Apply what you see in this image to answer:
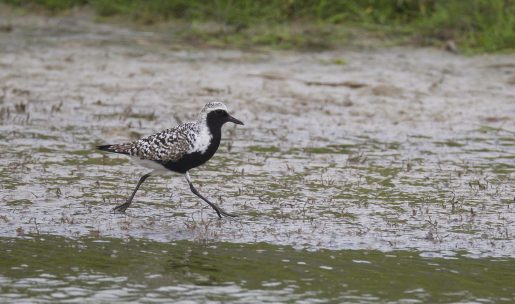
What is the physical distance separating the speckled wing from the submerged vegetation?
6699 millimetres

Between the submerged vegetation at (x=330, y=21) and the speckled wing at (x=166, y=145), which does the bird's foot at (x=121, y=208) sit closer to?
the speckled wing at (x=166, y=145)

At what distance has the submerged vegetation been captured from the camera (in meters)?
15.5

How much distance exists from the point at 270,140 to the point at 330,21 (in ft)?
14.3

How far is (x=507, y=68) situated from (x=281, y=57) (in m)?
2.96

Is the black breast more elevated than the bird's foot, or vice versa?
the black breast

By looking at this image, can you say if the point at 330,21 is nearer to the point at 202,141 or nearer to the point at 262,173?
the point at 262,173

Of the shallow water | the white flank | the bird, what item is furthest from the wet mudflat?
the white flank

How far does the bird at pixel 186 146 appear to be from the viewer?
29.7 ft

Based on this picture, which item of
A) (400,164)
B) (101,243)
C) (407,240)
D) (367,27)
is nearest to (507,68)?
(367,27)

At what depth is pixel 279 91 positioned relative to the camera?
1406 centimetres

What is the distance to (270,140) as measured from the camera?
1232 cm

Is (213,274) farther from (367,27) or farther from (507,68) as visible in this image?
(367,27)

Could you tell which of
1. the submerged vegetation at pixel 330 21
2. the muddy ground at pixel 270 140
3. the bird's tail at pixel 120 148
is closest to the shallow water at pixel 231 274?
the muddy ground at pixel 270 140

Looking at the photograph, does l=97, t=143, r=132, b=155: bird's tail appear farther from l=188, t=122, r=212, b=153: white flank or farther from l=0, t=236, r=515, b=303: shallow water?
l=0, t=236, r=515, b=303: shallow water
